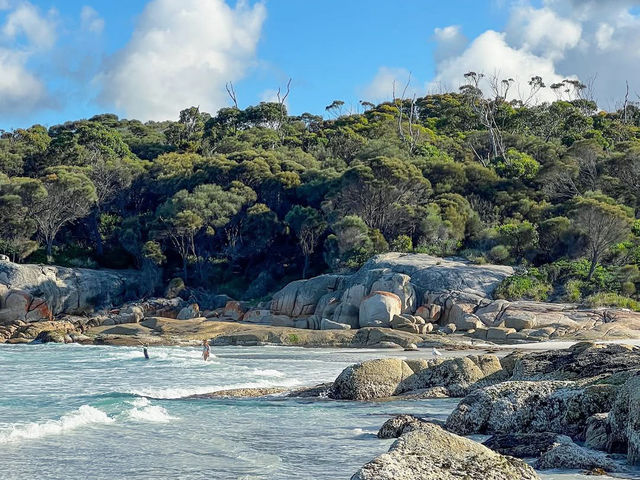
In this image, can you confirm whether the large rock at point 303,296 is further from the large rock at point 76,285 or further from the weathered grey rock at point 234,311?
the large rock at point 76,285

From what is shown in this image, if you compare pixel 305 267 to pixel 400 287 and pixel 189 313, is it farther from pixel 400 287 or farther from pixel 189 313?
pixel 400 287

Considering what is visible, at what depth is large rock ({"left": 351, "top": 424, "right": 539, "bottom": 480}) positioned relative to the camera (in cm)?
726

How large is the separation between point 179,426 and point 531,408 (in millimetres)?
6971

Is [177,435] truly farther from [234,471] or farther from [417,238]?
[417,238]

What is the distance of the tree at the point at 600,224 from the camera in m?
44.1

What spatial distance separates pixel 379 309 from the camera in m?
41.6

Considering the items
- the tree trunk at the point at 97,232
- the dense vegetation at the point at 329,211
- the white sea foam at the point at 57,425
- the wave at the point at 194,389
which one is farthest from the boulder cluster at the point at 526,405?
the tree trunk at the point at 97,232

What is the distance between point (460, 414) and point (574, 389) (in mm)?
1943

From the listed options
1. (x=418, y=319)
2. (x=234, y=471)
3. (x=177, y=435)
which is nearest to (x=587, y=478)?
(x=234, y=471)

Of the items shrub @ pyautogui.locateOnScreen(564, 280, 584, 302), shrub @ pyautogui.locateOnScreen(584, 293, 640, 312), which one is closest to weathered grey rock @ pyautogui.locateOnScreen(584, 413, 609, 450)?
shrub @ pyautogui.locateOnScreen(584, 293, 640, 312)

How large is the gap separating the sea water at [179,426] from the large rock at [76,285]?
25.7 meters

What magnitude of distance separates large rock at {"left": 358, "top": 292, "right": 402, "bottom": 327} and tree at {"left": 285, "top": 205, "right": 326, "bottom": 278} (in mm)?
13673

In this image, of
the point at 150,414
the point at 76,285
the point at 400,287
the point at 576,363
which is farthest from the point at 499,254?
the point at 150,414

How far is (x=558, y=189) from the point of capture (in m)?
59.5
